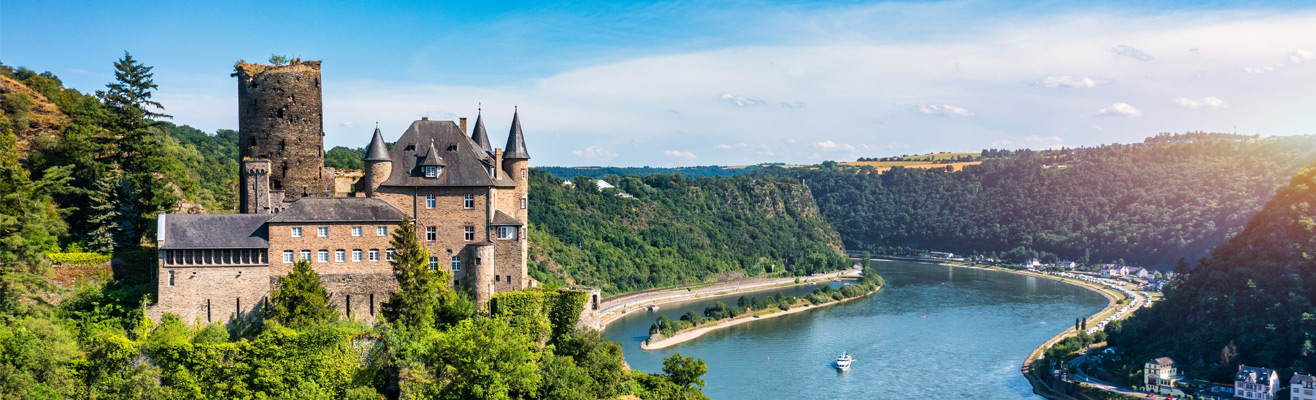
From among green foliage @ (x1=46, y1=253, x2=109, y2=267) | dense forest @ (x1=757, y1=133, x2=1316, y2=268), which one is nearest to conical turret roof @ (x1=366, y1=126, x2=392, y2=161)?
green foliage @ (x1=46, y1=253, x2=109, y2=267)

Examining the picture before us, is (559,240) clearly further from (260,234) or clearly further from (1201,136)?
(1201,136)

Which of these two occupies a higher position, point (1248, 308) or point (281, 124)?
point (281, 124)

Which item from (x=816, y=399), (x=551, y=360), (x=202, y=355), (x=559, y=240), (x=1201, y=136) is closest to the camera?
(x=202, y=355)

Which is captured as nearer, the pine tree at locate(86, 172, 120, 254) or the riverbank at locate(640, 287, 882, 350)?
the pine tree at locate(86, 172, 120, 254)

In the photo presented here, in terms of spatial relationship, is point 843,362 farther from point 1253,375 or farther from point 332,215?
point 332,215

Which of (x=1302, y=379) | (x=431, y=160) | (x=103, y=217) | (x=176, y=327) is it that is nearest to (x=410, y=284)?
(x=431, y=160)

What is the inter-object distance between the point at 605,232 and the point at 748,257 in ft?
71.6

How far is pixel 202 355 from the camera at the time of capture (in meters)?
25.2

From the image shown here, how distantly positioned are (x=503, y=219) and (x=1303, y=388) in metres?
45.8

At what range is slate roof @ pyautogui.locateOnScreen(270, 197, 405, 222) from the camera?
2816cm

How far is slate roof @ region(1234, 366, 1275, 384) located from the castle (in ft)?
138

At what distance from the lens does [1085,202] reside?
139000 millimetres

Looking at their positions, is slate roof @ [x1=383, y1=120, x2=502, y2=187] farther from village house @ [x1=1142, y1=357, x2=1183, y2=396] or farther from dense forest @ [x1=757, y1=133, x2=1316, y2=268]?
dense forest @ [x1=757, y1=133, x2=1316, y2=268]

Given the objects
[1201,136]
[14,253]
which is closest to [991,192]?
[1201,136]
